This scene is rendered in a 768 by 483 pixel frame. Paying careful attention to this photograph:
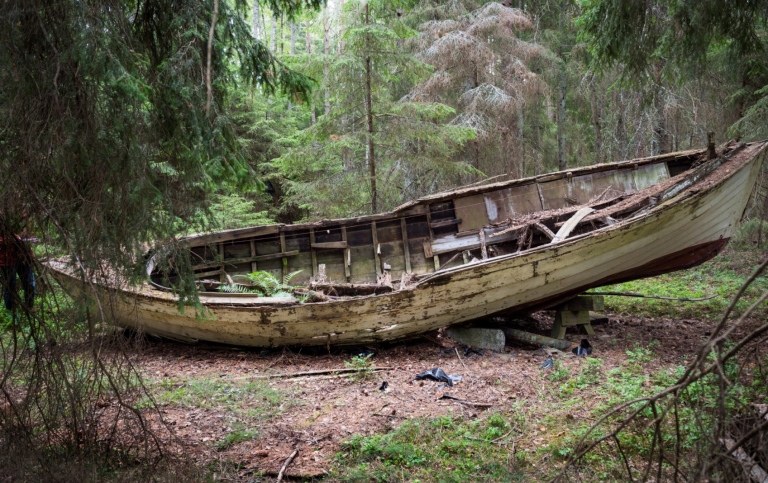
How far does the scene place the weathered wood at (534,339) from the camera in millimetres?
6383

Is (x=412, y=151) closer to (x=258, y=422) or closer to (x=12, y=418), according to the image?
(x=258, y=422)

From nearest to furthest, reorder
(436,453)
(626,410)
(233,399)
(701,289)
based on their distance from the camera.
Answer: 1. (436,453)
2. (626,410)
3. (233,399)
4. (701,289)

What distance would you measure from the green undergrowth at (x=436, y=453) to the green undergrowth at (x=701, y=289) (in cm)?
439

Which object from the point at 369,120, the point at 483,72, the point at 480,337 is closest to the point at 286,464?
the point at 480,337

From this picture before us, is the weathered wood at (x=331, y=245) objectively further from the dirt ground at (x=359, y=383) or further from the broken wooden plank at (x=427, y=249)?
the dirt ground at (x=359, y=383)

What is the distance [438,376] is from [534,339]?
65.6 inches

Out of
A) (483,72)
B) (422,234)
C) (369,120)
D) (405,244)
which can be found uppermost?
(483,72)

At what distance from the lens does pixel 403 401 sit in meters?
5.02

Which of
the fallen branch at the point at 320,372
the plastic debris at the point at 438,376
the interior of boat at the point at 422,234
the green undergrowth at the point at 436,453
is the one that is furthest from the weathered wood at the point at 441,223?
the green undergrowth at the point at 436,453

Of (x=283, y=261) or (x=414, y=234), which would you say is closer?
(x=283, y=261)

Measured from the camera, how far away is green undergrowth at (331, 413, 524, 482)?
3.60 meters

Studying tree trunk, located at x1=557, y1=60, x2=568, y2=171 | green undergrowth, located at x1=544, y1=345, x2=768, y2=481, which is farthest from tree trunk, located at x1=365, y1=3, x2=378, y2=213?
tree trunk, located at x1=557, y1=60, x2=568, y2=171

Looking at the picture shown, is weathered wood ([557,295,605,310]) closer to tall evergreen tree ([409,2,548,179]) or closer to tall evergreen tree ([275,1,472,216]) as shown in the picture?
tall evergreen tree ([275,1,472,216])

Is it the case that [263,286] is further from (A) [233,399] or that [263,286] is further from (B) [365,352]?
(A) [233,399]
